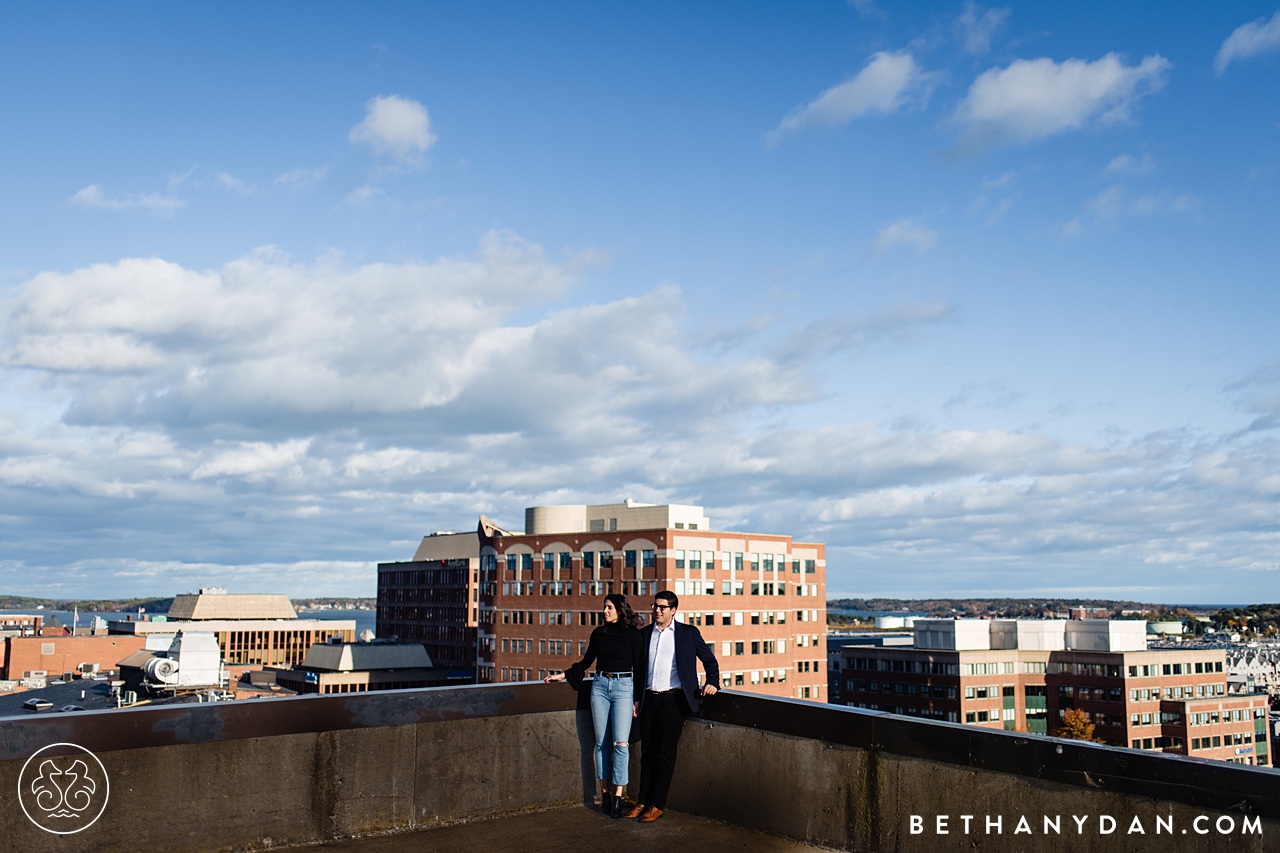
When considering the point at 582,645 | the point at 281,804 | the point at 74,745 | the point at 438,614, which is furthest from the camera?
the point at 438,614

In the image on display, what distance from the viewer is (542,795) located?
957cm

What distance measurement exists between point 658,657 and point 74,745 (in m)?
4.82

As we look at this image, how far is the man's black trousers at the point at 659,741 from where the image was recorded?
9.09 m

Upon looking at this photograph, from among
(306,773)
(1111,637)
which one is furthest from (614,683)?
(1111,637)

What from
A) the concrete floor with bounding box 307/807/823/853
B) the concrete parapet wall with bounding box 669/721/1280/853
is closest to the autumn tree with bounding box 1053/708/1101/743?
the concrete parapet wall with bounding box 669/721/1280/853

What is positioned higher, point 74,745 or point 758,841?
point 74,745

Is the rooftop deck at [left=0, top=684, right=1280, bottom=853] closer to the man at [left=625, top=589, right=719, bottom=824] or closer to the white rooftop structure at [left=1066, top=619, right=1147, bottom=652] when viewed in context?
the man at [left=625, top=589, right=719, bottom=824]

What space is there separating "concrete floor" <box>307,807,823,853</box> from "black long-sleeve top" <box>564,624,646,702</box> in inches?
48.3

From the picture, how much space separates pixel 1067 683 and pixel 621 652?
12710 cm

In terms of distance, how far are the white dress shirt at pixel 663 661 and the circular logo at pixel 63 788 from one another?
458cm

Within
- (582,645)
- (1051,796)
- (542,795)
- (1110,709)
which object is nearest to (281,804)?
(542,795)

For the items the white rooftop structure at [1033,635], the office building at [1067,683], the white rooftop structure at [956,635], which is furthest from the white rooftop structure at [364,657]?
the white rooftop structure at [1033,635]

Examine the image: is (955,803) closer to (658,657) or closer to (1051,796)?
(1051,796)

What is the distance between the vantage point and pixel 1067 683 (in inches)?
4779
